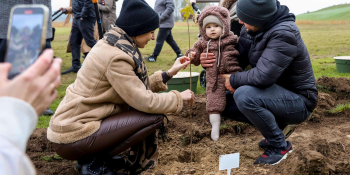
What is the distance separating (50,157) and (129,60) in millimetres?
1266

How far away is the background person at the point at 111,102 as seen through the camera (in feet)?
6.89

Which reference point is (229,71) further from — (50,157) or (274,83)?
(50,157)

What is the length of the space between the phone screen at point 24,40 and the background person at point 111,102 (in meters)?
Result: 1.13

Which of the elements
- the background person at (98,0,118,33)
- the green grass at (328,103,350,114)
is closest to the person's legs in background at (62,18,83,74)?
the background person at (98,0,118,33)

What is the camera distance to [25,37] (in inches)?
36.1

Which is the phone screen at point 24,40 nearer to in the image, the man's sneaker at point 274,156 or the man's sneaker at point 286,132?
the man's sneaker at point 274,156

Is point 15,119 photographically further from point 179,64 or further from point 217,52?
point 217,52

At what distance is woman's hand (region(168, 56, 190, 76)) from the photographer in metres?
2.56

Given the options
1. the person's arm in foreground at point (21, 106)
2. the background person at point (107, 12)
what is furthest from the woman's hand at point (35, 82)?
the background person at point (107, 12)

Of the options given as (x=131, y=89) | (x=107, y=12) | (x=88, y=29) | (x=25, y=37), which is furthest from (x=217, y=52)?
(x=107, y=12)

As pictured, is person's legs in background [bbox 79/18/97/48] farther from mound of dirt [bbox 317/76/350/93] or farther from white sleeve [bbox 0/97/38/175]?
white sleeve [bbox 0/97/38/175]

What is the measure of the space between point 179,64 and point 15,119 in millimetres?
1897

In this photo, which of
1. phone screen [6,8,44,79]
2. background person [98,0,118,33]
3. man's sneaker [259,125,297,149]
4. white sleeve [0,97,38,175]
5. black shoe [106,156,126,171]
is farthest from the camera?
background person [98,0,118,33]

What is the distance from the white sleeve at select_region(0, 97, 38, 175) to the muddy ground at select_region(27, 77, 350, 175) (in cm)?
160
